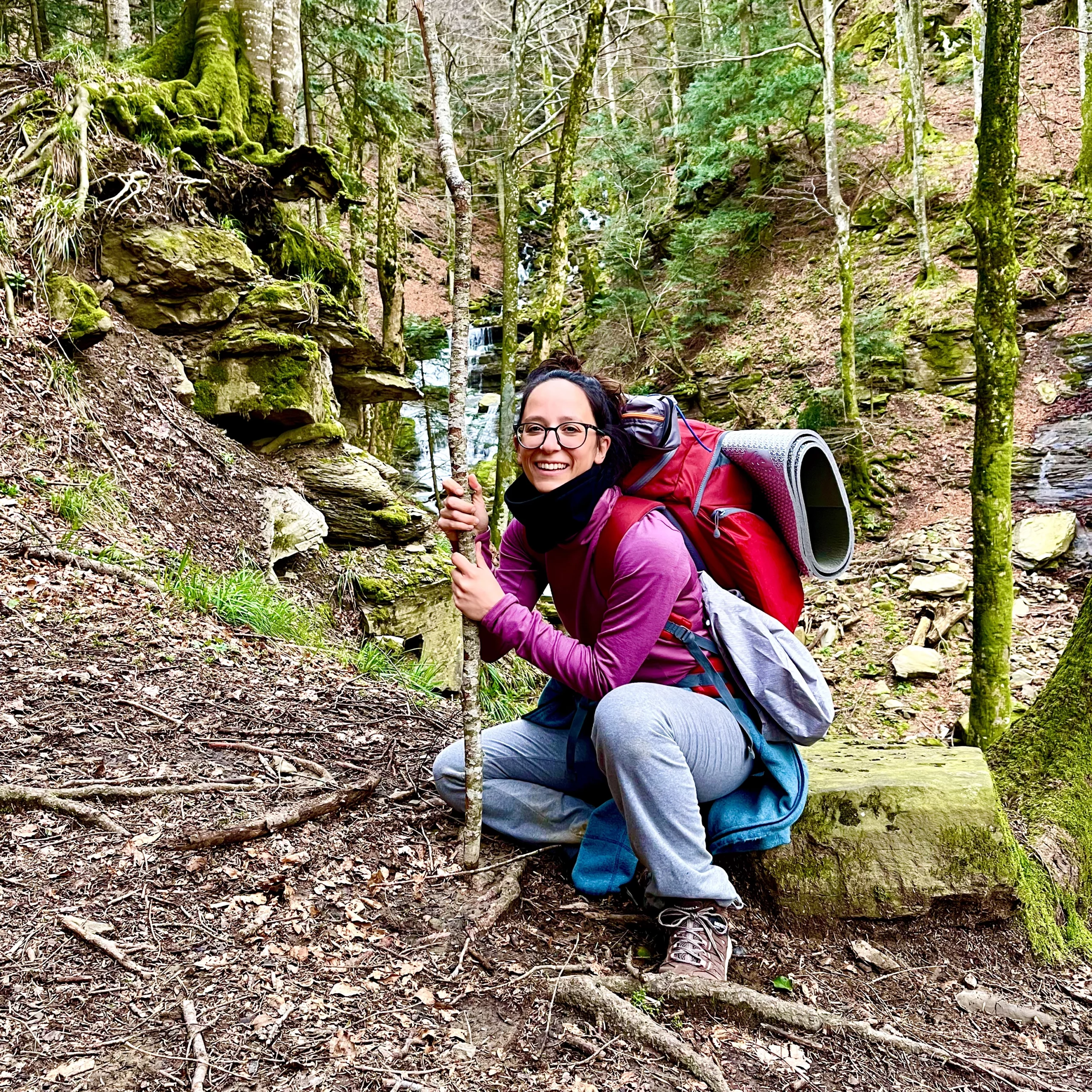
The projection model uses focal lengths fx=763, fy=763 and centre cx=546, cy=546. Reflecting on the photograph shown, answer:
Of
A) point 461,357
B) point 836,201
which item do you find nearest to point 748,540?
point 461,357

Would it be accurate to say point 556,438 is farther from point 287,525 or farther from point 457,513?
point 287,525

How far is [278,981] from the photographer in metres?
2.06

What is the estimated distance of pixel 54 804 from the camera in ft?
8.50

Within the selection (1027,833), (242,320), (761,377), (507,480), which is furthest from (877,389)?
(1027,833)

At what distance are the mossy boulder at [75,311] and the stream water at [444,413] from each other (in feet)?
28.4

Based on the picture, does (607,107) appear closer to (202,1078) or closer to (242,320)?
(242,320)

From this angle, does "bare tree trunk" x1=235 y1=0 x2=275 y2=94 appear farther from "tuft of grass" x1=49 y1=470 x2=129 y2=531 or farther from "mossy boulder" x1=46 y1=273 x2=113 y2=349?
"tuft of grass" x1=49 y1=470 x2=129 y2=531

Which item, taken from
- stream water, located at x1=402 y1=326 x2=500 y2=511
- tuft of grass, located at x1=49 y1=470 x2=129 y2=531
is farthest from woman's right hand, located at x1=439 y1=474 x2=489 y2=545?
stream water, located at x1=402 y1=326 x2=500 y2=511

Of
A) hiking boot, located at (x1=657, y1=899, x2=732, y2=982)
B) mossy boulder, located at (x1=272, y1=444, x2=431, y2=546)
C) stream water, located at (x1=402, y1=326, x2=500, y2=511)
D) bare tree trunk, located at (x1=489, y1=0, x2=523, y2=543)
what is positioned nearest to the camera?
hiking boot, located at (x1=657, y1=899, x2=732, y2=982)

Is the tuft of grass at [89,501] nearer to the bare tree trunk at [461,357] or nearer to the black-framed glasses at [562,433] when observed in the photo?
the bare tree trunk at [461,357]

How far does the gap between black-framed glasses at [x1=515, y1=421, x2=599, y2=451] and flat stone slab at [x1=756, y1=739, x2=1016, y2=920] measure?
1.52m

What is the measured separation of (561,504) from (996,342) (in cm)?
308

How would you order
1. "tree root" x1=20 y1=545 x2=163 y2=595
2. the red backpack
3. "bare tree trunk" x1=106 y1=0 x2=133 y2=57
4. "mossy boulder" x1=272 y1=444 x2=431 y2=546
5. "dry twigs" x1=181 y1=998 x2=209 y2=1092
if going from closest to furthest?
1. "dry twigs" x1=181 y1=998 x2=209 y2=1092
2. the red backpack
3. "tree root" x1=20 y1=545 x2=163 y2=595
4. "mossy boulder" x1=272 y1=444 x2=431 y2=546
5. "bare tree trunk" x1=106 y1=0 x2=133 y2=57

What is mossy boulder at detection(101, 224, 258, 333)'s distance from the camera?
22.2ft
